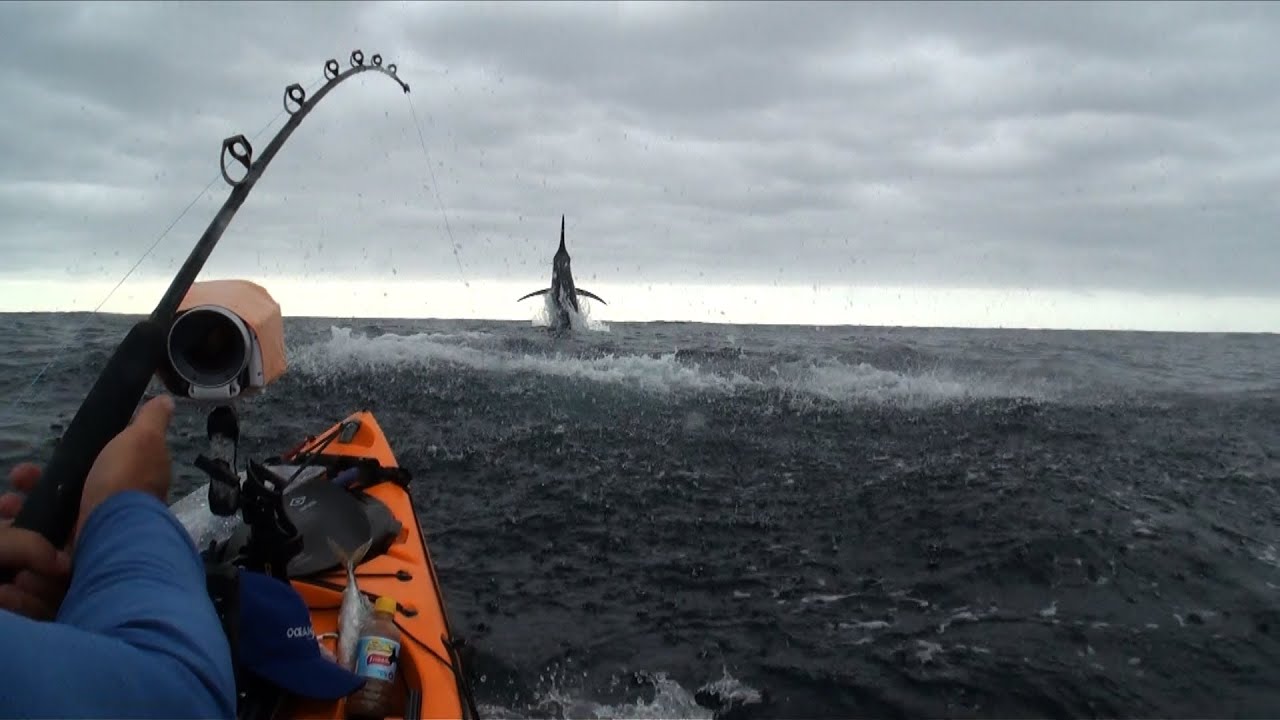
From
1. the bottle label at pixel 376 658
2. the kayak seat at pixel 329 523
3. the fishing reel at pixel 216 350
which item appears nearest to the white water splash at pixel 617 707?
the kayak seat at pixel 329 523

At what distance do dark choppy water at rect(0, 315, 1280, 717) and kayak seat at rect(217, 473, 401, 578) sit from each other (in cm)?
113

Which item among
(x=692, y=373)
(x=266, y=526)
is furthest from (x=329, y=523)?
(x=692, y=373)

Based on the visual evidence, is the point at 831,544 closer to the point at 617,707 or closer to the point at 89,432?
the point at 617,707

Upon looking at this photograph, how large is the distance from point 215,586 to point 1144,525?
29.7ft

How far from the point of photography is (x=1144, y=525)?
8461 mm

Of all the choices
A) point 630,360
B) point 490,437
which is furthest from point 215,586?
point 630,360

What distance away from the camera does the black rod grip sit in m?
1.93

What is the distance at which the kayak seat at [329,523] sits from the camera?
4.31 m

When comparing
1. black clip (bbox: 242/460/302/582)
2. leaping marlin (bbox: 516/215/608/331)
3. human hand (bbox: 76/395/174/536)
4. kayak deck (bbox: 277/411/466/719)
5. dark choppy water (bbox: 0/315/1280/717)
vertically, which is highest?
leaping marlin (bbox: 516/215/608/331)

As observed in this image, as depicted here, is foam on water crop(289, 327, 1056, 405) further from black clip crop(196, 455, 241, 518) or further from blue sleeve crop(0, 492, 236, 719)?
blue sleeve crop(0, 492, 236, 719)

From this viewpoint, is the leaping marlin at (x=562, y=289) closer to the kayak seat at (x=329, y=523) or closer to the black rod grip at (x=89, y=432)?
the kayak seat at (x=329, y=523)

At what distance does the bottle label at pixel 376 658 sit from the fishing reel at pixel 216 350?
139 cm

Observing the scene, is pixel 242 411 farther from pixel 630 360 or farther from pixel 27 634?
pixel 27 634

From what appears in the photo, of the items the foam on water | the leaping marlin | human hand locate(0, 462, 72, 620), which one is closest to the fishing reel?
human hand locate(0, 462, 72, 620)
